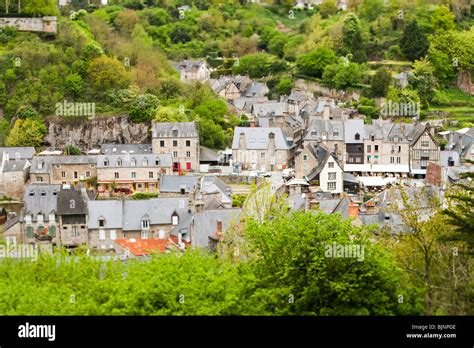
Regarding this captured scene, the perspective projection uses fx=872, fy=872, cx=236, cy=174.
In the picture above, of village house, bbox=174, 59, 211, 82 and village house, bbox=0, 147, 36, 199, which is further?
village house, bbox=174, 59, 211, 82

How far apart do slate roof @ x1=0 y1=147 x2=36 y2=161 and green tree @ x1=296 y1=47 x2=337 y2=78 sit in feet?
104

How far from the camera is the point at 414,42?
256 feet

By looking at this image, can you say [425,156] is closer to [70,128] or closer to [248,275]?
[70,128]

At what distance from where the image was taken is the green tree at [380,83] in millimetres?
71875

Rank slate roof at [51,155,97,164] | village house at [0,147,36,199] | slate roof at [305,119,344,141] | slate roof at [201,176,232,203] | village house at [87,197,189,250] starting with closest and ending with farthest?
village house at [87,197,189,250] → slate roof at [201,176,232,203] → village house at [0,147,36,199] → slate roof at [51,155,97,164] → slate roof at [305,119,344,141]

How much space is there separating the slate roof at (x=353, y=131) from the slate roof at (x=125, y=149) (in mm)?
13358

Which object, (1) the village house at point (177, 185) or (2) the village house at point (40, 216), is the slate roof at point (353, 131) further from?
(2) the village house at point (40, 216)

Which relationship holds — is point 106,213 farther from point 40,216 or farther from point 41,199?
point 41,199

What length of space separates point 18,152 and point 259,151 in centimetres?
1567

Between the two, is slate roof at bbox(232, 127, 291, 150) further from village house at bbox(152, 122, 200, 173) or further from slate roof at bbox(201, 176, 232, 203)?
slate roof at bbox(201, 176, 232, 203)

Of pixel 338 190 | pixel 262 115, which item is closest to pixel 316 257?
pixel 338 190

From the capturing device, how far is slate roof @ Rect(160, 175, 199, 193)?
49.7 m

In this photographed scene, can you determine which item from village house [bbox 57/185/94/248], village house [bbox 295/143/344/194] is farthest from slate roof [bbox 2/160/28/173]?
village house [bbox 295/143/344/194]

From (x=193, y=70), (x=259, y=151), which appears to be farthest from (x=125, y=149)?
(x=193, y=70)
